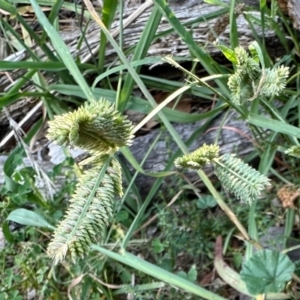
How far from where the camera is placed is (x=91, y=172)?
0.77 m

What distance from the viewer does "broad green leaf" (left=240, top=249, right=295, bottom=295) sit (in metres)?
1.04

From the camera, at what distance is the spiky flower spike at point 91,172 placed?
68 cm

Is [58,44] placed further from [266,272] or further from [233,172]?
[266,272]

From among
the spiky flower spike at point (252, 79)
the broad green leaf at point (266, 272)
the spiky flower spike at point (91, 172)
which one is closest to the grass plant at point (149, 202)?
the broad green leaf at point (266, 272)

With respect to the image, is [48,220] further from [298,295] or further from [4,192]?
[298,295]

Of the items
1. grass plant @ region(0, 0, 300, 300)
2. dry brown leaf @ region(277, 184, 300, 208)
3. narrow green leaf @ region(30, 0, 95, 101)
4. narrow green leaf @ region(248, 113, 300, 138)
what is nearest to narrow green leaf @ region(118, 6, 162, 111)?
grass plant @ region(0, 0, 300, 300)

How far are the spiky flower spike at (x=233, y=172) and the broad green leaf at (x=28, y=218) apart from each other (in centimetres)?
55

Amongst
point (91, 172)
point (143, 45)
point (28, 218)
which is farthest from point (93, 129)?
point (28, 218)

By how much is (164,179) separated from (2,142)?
460 millimetres

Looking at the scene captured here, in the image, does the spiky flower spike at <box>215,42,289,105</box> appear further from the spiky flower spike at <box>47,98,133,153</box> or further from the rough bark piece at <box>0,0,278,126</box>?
the rough bark piece at <box>0,0,278,126</box>

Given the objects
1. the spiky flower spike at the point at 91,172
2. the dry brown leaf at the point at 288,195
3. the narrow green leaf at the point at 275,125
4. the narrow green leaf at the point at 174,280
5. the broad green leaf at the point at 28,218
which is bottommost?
A: the narrow green leaf at the point at 174,280

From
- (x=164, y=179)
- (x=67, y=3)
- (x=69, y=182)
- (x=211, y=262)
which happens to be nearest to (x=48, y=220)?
(x=69, y=182)

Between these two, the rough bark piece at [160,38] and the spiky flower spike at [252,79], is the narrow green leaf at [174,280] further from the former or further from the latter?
the rough bark piece at [160,38]

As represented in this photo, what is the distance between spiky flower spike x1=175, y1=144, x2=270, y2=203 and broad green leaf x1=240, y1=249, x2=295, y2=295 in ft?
0.96
